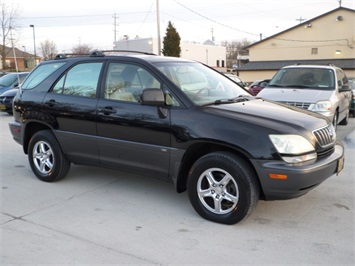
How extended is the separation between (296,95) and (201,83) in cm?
411

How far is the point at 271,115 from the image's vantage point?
4.00m

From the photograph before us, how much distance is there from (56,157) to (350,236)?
12.4 feet

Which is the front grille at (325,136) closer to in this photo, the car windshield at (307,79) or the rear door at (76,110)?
the rear door at (76,110)

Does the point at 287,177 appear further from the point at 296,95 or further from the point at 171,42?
the point at 171,42

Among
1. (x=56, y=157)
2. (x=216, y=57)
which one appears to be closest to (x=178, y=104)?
(x=56, y=157)

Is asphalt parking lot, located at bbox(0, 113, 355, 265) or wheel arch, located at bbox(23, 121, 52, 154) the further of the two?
wheel arch, located at bbox(23, 121, 52, 154)

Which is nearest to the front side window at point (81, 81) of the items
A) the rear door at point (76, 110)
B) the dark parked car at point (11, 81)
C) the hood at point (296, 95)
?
the rear door at point (76, 110)

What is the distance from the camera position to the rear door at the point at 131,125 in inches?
166

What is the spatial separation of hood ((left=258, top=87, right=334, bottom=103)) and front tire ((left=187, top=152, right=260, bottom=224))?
14.7 ft

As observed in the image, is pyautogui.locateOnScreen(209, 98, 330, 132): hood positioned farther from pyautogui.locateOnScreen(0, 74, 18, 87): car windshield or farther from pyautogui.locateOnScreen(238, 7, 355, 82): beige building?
pyautogui.locateOnScreen(238, 7, 355, 82): beige building

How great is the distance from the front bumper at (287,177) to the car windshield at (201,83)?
105 centimetres

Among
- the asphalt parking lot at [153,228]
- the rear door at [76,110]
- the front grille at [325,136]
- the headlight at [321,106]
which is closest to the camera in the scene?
the asphalt parking lot at [153,228]

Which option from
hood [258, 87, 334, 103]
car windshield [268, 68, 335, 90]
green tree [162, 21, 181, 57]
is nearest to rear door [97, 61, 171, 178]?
hood [258, 87, 334, 103]

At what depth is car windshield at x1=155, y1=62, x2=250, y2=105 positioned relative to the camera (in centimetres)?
432
